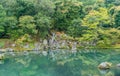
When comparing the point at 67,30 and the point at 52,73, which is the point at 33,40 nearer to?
the point at 67,30

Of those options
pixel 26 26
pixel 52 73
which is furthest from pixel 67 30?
pixel 52 73

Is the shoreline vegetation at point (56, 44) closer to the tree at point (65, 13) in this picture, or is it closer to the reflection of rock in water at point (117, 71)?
the tree at point (65, 13)

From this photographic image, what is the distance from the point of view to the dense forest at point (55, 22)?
51719mm

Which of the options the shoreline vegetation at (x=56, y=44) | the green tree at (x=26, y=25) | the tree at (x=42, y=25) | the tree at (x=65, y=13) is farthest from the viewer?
the tree at (x=65, y=13)

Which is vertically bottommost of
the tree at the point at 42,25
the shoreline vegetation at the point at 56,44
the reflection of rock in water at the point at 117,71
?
the shoreline vegetation at the point at 56,44

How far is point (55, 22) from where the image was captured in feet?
191

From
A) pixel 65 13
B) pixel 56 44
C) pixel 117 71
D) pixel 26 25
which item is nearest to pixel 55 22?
pixel 65 13

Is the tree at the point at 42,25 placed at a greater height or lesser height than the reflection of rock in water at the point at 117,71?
lesser

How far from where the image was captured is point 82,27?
55.9m

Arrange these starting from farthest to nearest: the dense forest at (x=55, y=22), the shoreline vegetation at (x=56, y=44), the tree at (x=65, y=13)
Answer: the tree at (x=65, y=13) < the dense forest at (x=55, y=22) < the shoreline vegetation at (x=56, y=44)

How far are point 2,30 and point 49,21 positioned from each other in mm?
9445

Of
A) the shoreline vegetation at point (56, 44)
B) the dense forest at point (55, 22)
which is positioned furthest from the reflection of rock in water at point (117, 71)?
the dense forest at point (55, 22)

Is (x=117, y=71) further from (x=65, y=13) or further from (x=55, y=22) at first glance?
(x=55, y=22)

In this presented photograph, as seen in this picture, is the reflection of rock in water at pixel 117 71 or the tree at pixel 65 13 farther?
the tree at pixel 65 13
